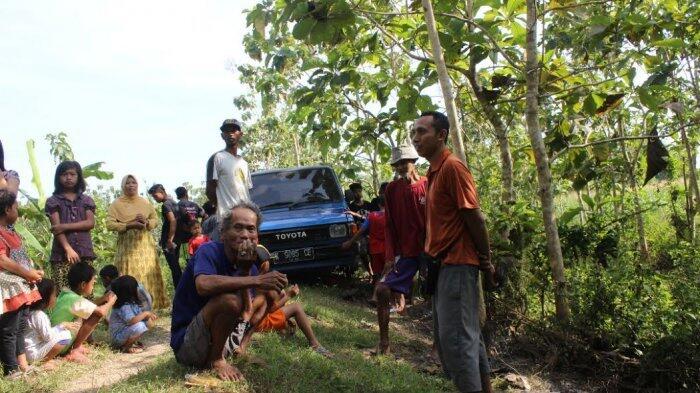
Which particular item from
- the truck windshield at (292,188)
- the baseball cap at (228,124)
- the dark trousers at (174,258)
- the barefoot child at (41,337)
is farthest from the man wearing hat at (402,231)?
the truck windshield at (292,188)

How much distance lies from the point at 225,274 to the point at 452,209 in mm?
1455

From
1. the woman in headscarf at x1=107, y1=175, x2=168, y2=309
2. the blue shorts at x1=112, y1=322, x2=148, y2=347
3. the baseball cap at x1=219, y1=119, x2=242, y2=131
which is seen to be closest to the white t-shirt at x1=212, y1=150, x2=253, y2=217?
the baseball cap at x1=219, y1=119, x2=242, y2=131

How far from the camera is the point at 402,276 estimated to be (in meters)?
4.82

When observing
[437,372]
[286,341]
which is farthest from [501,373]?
[286,341]

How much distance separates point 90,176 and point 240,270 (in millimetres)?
5013

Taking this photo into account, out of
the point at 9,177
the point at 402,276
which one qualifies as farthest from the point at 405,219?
the point at 9,177

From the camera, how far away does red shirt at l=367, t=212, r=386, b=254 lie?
7.85 meters

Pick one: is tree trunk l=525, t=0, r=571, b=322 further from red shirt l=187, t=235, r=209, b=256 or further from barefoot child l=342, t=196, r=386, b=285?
red shirt l=187, t=235, r=209, b=256

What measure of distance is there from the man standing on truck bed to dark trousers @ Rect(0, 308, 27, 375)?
1.77 metres

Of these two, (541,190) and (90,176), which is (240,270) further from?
(90,176)

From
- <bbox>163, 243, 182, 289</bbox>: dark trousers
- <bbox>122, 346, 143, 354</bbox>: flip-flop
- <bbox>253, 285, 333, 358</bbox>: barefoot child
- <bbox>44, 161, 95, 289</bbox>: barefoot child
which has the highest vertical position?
<bbox>44, 161, 95, 289</bbox>: barefoot child

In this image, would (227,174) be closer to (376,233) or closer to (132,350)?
(132,350)

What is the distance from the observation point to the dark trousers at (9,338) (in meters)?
3.99

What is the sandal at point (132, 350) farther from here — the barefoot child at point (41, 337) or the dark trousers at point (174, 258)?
the dark trousers at point (174, 258)
